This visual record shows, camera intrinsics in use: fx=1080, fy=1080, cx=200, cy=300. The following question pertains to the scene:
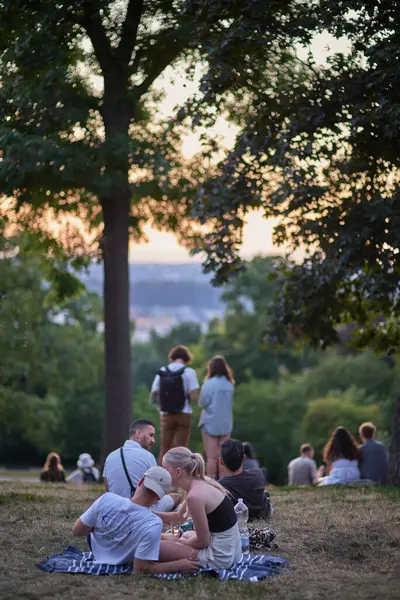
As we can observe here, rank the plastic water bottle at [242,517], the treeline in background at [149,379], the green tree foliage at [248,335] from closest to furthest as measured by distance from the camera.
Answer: the plastic water bottle at [242,517] → the treeline in background at [149,379] → the green tree foliage at [248,335]

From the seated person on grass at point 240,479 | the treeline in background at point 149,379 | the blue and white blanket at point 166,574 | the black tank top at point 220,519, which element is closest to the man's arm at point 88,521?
the blue and white blanket at point 166,574

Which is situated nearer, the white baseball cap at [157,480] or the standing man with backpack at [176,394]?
the white baseball cap at [157,480]

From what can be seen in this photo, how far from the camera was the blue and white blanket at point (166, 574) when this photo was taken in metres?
8.45

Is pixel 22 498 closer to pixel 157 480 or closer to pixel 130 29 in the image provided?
pixel 157 480

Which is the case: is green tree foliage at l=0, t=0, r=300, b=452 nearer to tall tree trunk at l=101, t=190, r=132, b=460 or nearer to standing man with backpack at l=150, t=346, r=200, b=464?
tall tree trunk at l=101, t=190, r=132, b=460

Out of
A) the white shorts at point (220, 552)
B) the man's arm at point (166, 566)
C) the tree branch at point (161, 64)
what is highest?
the tree branch at point (161, 64)

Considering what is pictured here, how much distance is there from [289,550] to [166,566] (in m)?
1.66

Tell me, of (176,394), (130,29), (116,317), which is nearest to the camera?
(176,394)

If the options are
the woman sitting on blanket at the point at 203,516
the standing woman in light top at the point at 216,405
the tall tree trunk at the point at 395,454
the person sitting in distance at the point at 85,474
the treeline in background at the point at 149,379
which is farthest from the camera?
the treeline in background at the point at 149,379

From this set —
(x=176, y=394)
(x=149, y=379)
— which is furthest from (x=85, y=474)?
(x=149, y=379)

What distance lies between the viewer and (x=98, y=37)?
17.3m

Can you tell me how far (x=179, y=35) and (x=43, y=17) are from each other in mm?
2065

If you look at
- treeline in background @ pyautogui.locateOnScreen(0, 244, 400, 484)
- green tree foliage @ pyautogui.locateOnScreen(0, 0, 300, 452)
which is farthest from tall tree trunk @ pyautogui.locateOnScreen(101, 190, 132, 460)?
treeline in background @ pyautogui.locateOnScreen(0, 244, 400, 484)

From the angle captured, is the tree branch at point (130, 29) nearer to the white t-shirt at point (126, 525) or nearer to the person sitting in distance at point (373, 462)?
the person sitting in distance at point (373, 462)
